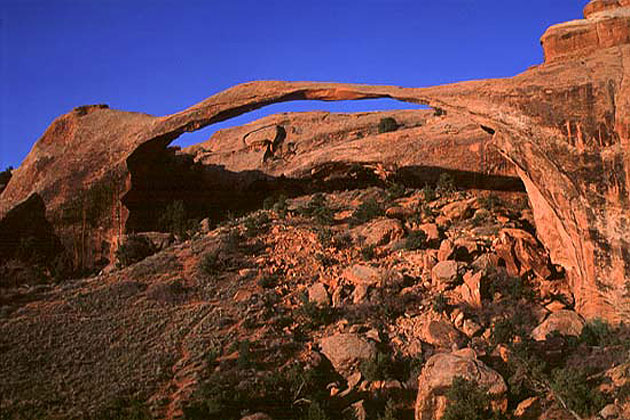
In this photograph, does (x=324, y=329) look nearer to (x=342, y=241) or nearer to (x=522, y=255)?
(x=342, y=241)

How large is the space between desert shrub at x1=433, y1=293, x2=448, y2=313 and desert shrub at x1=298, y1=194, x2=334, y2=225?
5.01 meters

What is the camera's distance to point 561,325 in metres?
12.6

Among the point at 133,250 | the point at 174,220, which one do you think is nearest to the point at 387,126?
the point at 174,220

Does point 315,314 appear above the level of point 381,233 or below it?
below

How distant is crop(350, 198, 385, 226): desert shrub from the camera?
16.8 meters

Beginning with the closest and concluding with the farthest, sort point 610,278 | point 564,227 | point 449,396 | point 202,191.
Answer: point 449,396, point 610,278, point 564,227, point 202,191

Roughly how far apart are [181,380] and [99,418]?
1721mm

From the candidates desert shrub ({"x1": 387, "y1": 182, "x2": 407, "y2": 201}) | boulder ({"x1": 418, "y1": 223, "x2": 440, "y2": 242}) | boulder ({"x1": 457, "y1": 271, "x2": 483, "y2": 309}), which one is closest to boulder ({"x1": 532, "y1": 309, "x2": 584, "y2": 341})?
boulder ({"x1": 457, "y1": 271, "x2": 483, "y2": 309})

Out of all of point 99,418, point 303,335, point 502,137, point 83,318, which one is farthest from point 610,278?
point 83,318

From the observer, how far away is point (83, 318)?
42.8 ft

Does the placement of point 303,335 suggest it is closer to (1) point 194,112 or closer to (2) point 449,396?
(2) point 449,396

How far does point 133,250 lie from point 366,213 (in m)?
6.67

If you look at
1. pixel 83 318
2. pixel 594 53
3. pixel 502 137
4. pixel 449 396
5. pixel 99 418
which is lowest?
pixel 449 396

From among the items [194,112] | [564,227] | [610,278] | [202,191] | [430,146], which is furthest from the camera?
[202,191]
